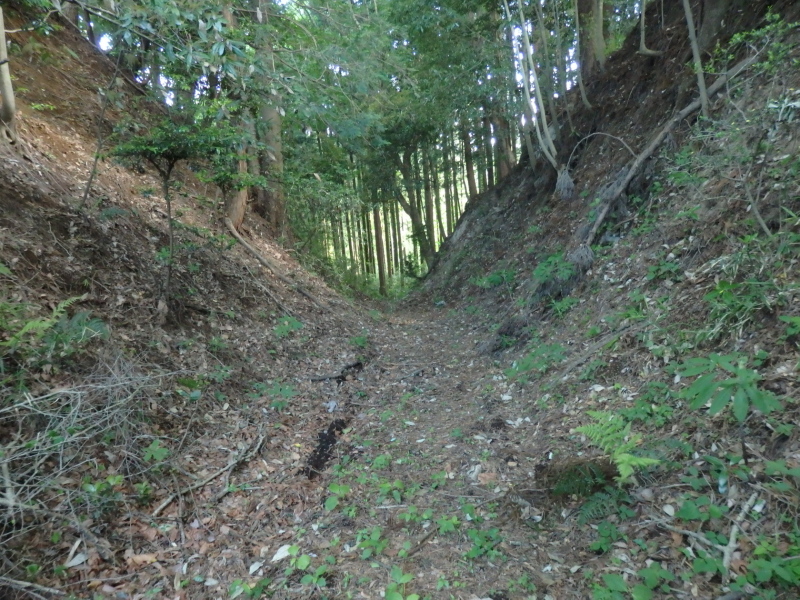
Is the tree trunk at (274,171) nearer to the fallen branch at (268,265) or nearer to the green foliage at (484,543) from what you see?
the fallen branch at (268,265)

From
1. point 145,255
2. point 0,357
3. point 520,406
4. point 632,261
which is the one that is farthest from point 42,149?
point 632,261

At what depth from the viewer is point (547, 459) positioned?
383 cm

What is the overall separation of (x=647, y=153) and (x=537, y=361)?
390 cm

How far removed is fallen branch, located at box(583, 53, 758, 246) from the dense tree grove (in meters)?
3.00

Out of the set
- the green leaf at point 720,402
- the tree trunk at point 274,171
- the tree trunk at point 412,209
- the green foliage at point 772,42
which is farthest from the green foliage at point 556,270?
the tree trunk at point 412,209

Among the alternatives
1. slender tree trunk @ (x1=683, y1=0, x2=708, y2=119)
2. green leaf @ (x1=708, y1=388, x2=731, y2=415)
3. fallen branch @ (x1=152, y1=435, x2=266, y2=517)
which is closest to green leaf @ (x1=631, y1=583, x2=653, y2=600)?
green leaf @ (x1=708, y1=388, x2=731, y2=415)

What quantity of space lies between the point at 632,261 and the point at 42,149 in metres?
9.38

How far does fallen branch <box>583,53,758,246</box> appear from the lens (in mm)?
6088

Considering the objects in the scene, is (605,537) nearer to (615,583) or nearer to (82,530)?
(615,583)

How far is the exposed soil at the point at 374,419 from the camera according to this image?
2.77m

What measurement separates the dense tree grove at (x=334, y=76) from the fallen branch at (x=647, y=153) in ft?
9.86

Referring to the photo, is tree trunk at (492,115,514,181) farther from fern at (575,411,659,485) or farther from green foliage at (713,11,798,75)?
fern at (575,411,659,485)

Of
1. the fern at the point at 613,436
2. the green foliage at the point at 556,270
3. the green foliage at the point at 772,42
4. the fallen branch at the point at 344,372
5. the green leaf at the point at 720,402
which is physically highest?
the green foliage at the point at 772,42

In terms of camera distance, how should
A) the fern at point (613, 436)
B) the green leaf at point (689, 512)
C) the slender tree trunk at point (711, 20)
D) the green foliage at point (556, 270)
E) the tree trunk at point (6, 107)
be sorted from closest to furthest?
the green leaf at point (689, 512) → the fern at point (613, 436) → the tree trunk at point (6, 107) → the slender tree trunk at point (711, 20) → the green foliage at point (556, 270)
